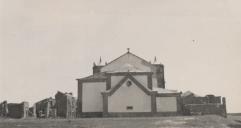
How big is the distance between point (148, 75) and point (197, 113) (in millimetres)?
7649

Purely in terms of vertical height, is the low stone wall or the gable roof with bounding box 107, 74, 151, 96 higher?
the gable roof with bounding box 107, 74, 151, 96

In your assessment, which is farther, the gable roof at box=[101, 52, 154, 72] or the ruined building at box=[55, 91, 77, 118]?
the gable roof at box=[101, 52, 154, 72]

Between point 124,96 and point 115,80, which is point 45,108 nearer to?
point 115,80

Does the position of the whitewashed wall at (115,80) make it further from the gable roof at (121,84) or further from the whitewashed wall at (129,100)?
the whitewashed wall at (129,100)

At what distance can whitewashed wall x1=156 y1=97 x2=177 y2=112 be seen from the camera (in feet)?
137

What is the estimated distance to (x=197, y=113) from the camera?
149 feet

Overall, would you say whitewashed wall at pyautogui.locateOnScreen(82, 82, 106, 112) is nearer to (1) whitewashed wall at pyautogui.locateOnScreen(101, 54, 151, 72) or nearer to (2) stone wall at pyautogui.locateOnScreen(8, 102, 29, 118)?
(1) whitewashed wall at pyautogui.locateOnScreen(101, 54, 151, 72)

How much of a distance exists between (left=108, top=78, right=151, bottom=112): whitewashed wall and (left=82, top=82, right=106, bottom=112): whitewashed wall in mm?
2754

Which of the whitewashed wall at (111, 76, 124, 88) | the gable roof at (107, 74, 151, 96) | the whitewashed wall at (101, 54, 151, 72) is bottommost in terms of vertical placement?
the gable roof at (107, 74, 151, 96)

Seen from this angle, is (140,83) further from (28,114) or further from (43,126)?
(43,126)

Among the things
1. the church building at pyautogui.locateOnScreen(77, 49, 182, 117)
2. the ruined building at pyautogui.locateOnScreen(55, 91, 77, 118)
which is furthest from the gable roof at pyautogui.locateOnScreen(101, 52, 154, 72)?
the ruined building at pyautogui.locateOnScreen(55, 91, 77, 118)

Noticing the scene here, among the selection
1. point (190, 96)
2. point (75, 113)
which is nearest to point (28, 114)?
point (75, 113)

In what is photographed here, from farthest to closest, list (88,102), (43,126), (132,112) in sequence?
(88,102) → (132,112) → (43,126)

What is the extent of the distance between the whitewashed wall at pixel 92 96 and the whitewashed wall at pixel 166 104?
5971 millimetres
